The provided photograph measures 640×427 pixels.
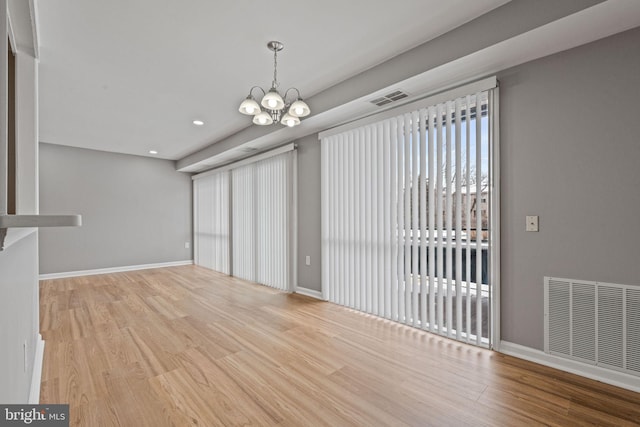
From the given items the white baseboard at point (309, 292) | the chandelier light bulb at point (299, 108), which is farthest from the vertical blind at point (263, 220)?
the chandelier light bulb at point (299, 108)

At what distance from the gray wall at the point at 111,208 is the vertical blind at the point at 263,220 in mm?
2268

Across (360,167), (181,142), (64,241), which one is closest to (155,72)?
(360,167)

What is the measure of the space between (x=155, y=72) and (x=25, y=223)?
2.91 meters

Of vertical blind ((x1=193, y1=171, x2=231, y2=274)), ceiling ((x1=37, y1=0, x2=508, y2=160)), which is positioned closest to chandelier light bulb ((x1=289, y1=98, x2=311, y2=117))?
ceiling ((x1=37, y1=0, x2=508, y2=160))

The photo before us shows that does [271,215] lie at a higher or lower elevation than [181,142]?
lower

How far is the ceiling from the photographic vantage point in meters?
2.15

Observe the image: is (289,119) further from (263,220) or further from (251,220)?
(251,220)

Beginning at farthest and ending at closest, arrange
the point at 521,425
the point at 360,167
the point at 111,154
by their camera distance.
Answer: the point at 111,154 < the point at 360,167 < the point at 521,425

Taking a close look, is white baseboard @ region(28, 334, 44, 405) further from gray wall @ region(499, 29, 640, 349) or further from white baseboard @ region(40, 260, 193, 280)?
white baseboard @ region(40, 260, 193, 280)

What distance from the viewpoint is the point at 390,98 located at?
10.0ft

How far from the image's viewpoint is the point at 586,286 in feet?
6.98

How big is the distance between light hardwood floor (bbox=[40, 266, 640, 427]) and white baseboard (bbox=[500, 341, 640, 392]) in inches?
2.3

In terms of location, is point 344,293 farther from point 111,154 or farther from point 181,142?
point 111,154

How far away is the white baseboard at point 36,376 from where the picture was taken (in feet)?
5.94
